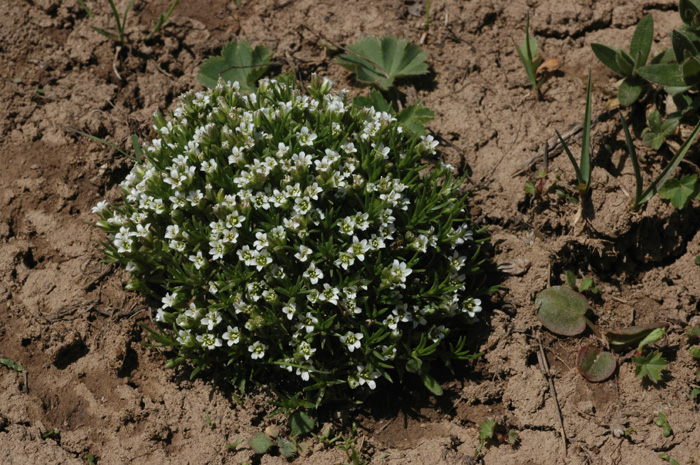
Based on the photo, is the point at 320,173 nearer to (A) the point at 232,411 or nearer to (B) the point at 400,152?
(B) the point at 400,152

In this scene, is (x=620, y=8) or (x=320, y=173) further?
(x=620, y=8)

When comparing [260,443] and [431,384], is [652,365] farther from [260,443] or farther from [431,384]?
[260,443]

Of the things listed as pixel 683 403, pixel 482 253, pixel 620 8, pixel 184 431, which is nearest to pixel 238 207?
pixel 184 431

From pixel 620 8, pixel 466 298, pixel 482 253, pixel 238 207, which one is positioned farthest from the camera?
pixel 620 8

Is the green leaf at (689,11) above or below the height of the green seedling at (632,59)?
above

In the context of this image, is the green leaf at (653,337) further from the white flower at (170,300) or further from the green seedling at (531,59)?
the white flower at (170,300)

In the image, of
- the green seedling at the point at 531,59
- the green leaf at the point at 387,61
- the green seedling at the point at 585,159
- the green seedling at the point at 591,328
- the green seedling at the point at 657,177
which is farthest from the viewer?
the green leaf at the point at 387,61

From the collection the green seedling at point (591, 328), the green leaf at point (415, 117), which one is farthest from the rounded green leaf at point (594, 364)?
the green leaf at point (415, 117)
